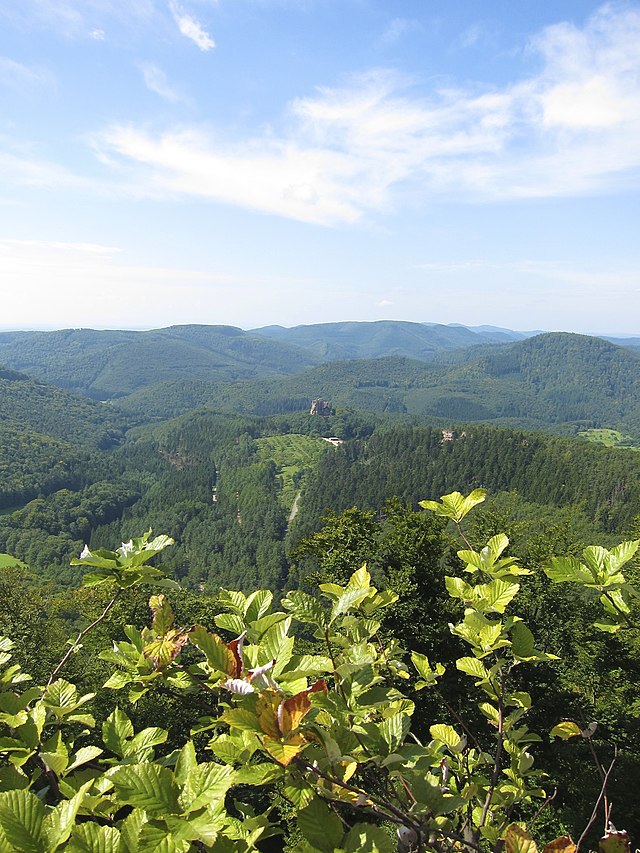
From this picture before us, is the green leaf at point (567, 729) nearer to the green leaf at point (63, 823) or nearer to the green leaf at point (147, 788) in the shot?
the green leaf at point (147, 788)

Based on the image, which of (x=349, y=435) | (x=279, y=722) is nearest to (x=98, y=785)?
(x=279, y=722)

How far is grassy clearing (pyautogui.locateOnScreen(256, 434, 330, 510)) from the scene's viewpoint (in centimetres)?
12600

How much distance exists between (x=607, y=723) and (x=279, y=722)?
50.6ft

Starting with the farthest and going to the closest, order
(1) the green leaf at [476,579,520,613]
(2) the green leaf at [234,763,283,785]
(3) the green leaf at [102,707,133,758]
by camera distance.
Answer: (1) the green leaf at [476,579,520,613]
(3) the green leaf at [102,707,133,758]
(2) the green leaf at [234,763,283,785]

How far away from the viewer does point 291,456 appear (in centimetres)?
15038

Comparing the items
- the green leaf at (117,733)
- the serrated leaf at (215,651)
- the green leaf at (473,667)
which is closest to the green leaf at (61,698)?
the green leaf at (117,733)

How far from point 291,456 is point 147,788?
149 metres

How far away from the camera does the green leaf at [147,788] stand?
1.47 meters

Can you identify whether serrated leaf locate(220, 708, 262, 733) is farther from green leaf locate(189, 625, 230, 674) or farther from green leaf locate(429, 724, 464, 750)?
green leaf locate(429, 724, 464, 750)

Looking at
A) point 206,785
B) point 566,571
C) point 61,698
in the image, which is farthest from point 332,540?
point 206,785

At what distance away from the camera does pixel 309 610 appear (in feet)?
8.11

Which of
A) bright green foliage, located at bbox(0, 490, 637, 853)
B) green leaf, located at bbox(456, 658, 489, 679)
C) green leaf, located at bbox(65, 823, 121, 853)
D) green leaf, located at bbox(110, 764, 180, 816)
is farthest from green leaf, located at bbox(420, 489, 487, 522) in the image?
green leaf, located at bbox(65, 823, 121, 853)

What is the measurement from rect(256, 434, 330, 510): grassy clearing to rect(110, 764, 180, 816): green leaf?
11289cm

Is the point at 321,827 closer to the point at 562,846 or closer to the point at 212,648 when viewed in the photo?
the point at 212,648
